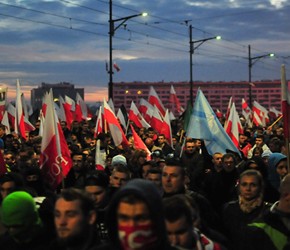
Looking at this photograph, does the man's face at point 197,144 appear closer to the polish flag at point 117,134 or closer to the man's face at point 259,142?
the man's face at point 259,142

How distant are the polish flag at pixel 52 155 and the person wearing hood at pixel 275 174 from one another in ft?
8.19

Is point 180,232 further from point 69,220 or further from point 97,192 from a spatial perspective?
point 97,192

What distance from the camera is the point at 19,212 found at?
3570 mm

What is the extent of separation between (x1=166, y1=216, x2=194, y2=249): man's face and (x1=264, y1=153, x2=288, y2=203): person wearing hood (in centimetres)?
348

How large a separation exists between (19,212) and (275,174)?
4186 mm

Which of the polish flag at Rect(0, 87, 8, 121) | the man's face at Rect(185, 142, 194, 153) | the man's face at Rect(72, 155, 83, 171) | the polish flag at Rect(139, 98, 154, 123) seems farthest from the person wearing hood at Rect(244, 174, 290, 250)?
the polish flag at Rect(139, 98, 154, 123)

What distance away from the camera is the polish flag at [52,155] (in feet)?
23.8

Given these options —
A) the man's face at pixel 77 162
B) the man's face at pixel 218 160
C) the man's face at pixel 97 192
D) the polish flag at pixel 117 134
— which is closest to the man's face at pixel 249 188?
the man's face at pixel 97 192

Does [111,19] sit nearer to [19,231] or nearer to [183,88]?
[19,231]

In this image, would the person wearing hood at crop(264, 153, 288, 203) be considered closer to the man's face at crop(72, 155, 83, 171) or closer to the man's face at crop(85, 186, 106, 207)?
the man's face at crop(85, 186, 106, 207)

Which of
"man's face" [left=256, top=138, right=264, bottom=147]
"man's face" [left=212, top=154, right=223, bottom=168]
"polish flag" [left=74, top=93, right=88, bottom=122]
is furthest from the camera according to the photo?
"polish flag" [left=74, top=93, right=88, bottom=122]

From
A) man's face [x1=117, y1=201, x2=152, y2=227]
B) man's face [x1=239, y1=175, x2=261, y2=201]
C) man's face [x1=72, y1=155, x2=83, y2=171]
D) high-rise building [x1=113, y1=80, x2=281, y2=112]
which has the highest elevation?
high-rise building [x1=113, y1=80, x2=281, y2=112]

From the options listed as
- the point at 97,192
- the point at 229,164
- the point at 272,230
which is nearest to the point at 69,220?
the point at 272,230

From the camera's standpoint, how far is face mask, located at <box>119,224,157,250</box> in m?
2.44
